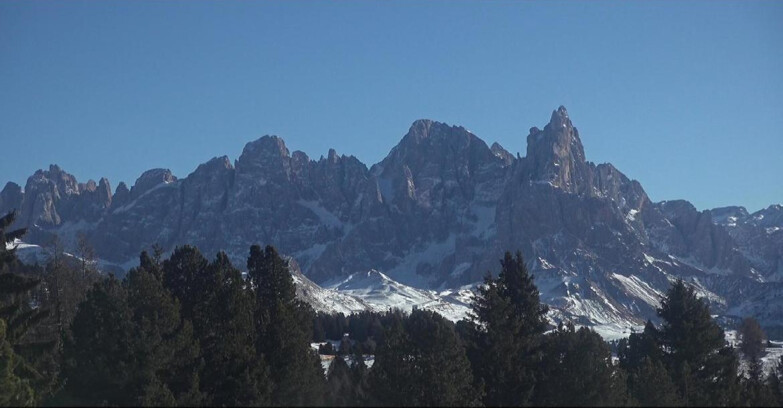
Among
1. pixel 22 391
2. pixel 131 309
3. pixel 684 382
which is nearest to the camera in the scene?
pixel 22 391

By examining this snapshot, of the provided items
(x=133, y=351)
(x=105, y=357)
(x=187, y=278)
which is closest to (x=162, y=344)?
(x=133, y=351)

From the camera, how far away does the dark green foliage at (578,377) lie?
5550 centimetres

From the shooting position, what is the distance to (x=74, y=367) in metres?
50.1

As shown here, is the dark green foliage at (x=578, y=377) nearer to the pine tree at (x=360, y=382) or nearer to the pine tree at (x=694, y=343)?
the pine tree at (x=360, y=382)

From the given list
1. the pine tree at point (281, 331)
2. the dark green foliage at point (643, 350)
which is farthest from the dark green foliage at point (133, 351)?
the dark green foliage at point (643, 350)

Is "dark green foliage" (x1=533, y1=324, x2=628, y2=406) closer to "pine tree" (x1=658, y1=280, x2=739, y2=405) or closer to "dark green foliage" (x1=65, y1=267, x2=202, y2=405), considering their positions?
"pine tree" (x1=658, y1=280, x2=739, y2=405)

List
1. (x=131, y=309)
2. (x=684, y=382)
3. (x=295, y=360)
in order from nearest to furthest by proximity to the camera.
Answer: (x=131, y=309) < (x=295, y=360) < (x=684, y=382)

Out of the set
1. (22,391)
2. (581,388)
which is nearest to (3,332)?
(22,391)

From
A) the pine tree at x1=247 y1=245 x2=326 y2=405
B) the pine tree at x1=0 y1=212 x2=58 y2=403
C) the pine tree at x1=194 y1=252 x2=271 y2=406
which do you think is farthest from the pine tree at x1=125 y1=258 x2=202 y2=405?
the pine tree at x1=0 y1=212 x2=58 y2=403

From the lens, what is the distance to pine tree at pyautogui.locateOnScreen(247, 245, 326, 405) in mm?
53562

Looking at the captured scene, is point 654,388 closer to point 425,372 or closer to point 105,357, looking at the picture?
point 425,372

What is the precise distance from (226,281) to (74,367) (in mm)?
11307

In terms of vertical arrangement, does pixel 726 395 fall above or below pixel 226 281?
below

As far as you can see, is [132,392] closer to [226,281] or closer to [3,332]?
[3,332]
